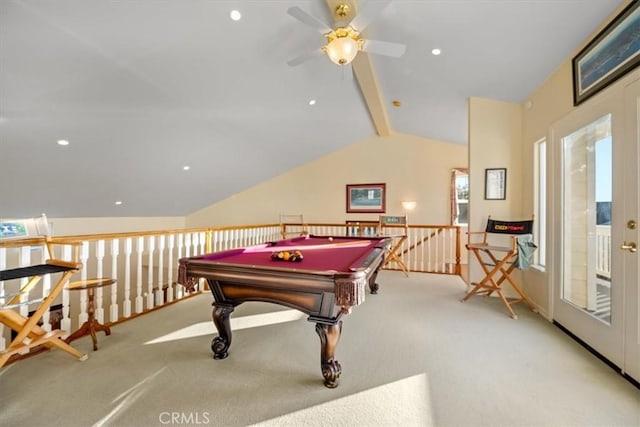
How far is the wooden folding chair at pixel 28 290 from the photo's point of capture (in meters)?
1.83

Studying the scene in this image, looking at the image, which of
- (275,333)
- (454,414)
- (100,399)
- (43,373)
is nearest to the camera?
(454,414)

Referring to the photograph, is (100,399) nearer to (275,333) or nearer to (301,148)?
(275,333)

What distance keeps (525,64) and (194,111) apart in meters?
4.16

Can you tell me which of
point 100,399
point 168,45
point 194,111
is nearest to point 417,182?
point 194,111

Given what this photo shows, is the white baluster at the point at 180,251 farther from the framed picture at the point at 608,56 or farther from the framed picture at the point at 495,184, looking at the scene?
the framed picture at the point at 608,56

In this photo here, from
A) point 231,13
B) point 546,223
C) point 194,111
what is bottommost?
point 546,223

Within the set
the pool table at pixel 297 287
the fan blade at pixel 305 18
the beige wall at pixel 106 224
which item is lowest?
the pool table at pixel 297 287

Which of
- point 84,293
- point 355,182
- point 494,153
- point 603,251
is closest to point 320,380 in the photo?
point 84,293

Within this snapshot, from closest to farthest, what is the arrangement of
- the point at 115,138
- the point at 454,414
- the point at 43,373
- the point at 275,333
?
the point at 454,414 → the point at 43,373 → the point at 275,333 → the point at 115,138

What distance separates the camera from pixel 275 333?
8.65 feet

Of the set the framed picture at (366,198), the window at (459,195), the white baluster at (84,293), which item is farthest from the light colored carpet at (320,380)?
the framed picture at (366,198)

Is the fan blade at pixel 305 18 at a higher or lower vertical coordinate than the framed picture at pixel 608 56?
higher

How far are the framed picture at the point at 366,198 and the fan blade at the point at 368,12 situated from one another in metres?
4.93

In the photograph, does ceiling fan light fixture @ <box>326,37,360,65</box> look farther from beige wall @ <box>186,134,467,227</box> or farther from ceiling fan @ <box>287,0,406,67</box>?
beige wall @ <box>186,134,467,227</box>
